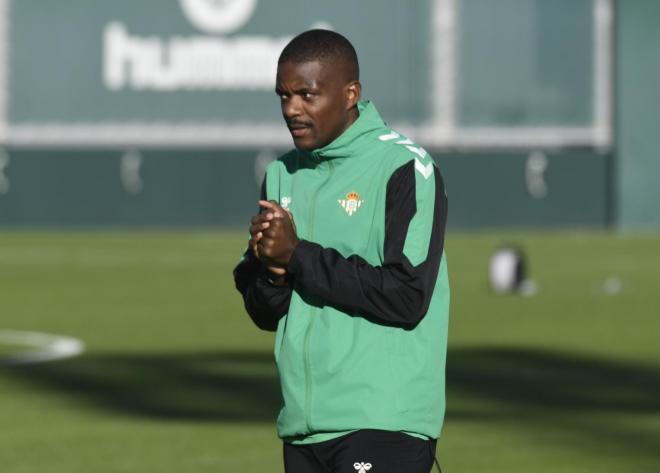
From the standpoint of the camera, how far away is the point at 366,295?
4.84m

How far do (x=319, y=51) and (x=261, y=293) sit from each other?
63cm

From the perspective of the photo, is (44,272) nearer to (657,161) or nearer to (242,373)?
(242,373)

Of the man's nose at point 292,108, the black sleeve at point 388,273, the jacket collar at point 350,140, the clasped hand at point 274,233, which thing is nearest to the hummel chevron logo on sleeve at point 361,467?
the black sleeve at point 388,273

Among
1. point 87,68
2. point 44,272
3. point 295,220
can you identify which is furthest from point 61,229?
point 295,220

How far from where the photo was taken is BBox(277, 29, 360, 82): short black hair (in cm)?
491

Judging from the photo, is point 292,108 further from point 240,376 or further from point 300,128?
point 240,376

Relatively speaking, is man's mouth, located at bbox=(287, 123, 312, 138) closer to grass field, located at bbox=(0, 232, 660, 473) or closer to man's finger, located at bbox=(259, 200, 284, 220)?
man's finger, located at bbox=(259, 200, 284, 220)

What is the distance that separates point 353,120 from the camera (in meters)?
5.01

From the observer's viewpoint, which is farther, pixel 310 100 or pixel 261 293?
pixel 261 293

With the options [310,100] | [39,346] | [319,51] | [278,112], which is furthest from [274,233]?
A: [278,112]

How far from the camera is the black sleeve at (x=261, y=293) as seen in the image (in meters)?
5.07

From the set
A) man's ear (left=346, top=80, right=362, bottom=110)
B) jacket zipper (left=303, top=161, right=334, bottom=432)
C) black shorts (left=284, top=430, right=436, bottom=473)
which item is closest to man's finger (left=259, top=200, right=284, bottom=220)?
jacket zipper (left=303, top=161, right=334, bottom=432)

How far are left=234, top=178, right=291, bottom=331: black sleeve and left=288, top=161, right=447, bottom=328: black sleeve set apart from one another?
0.46 feet

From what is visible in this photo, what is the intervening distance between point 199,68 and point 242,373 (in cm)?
2379
